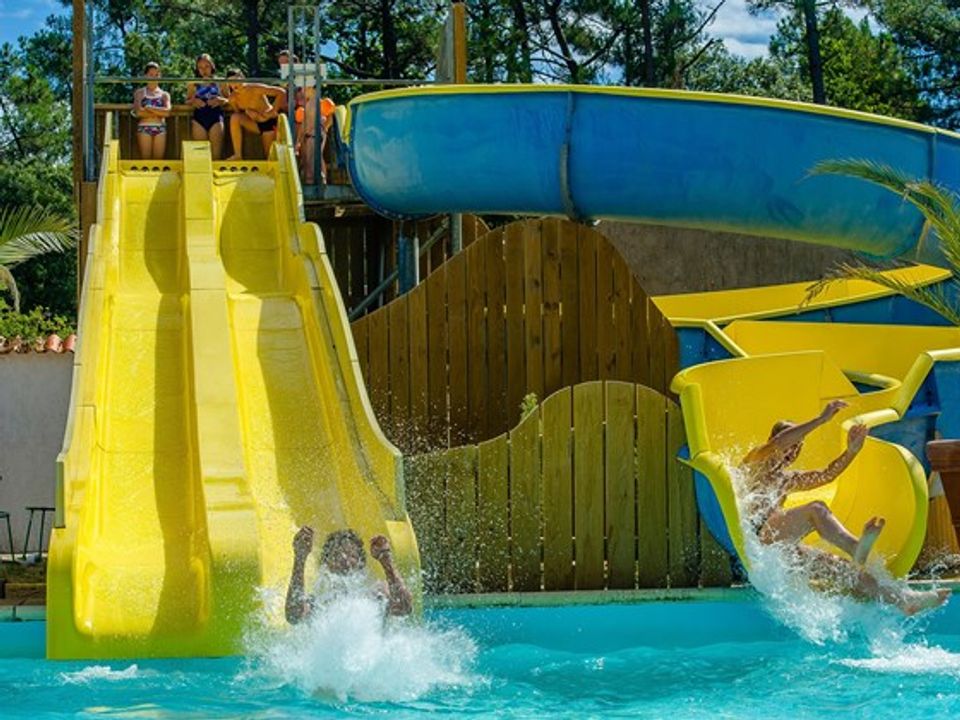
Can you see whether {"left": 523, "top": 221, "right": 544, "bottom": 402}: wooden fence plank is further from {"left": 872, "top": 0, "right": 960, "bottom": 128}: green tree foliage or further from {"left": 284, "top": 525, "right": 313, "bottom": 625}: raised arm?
{"left": 872, "top": 0, "right": 960, "bottom": 128}: green tree foliage

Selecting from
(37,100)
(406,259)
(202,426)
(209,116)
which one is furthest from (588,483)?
(37,100)

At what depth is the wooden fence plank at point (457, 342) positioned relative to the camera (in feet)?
33.9

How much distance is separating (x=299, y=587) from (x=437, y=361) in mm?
3160

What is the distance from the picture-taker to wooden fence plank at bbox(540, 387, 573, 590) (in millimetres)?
9172

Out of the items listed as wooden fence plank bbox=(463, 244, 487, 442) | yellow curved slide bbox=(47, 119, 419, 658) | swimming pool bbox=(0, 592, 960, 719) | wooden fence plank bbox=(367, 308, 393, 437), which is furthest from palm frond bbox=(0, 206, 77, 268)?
wooden fence plank bbox=(463, 244, 487, 442)

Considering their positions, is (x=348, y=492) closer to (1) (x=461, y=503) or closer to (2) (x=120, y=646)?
(1) (x=461, y=503)

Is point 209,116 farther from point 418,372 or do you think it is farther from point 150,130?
point 418,372

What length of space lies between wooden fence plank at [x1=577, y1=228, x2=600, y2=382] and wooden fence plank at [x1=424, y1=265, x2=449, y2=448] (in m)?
0.87

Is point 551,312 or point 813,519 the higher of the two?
point 551,312

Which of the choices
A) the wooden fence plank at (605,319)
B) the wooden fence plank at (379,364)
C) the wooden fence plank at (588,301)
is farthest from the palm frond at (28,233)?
the wooden fence plank at (605,319)

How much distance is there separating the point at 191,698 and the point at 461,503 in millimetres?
2425

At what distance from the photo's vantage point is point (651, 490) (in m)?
9.32

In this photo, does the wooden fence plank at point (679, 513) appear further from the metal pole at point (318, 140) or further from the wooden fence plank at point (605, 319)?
the metal pole at point (318, 140)

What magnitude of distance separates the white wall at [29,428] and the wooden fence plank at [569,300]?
3.46m
